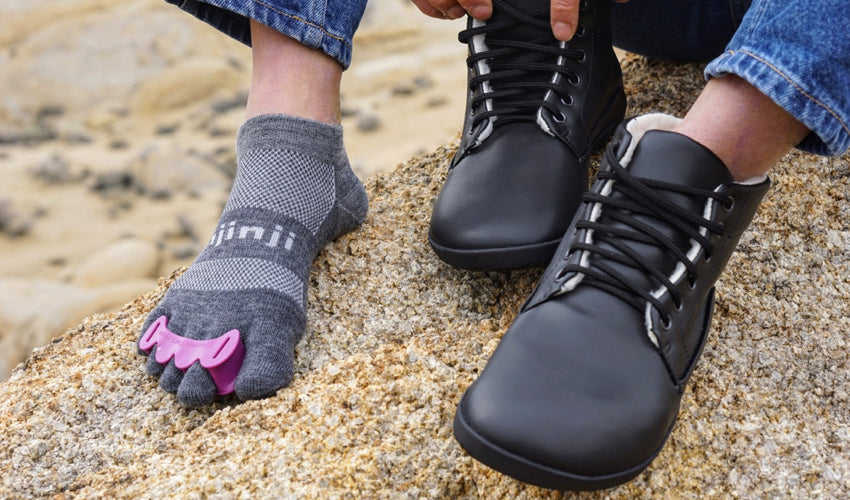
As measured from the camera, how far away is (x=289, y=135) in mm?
1335

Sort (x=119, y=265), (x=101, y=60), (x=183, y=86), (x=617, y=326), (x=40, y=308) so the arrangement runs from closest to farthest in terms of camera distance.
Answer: (x=617, y=326) → (x=40, y=308) → (x=119, y=265) → (x=183, y=86) → (x=101, y=60)

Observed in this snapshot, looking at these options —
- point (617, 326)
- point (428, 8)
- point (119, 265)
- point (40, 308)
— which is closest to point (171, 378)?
point (617, 326)

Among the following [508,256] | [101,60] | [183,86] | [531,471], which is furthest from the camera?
[101,60]

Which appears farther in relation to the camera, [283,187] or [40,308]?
[40,308]

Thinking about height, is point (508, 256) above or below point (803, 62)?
below

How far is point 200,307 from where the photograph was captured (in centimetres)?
119

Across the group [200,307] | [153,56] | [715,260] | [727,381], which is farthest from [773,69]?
[153,56]

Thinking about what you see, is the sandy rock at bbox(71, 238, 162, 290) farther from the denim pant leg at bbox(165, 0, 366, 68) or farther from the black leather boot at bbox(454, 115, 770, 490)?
the black leather boot at bbox(454, 115, 770, 490)

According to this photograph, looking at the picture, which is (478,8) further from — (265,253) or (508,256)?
(265,253)

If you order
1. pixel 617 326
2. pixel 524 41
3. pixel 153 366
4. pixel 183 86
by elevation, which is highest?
pixel 524 41

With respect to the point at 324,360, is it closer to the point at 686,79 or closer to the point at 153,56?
the point at 686,79

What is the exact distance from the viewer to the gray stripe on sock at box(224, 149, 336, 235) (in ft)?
4.29

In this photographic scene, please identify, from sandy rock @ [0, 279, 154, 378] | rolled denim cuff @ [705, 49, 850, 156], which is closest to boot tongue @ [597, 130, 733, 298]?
rolled denim cuff @ [705, 49, 850, 156]

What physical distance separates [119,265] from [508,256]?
357 cm
